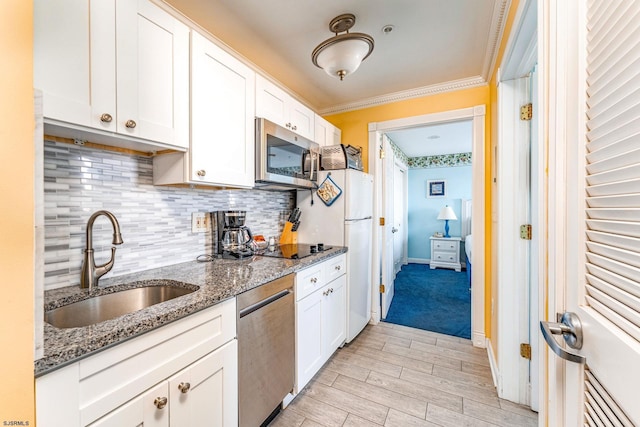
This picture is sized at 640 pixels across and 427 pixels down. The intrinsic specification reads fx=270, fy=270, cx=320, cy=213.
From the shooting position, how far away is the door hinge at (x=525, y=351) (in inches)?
66.5

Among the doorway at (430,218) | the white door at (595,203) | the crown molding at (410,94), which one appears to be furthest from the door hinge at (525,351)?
the crown molding at (410,94)

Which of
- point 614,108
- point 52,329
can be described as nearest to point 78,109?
point 52,329

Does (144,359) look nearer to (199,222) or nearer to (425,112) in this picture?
(199,222)

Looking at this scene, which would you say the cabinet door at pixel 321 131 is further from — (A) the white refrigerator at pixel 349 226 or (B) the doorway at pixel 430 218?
(B) the doorway at pixel 430 218

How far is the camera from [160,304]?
0.99 m

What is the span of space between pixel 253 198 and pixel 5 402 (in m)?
1.75

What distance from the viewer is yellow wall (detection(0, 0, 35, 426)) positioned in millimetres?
592

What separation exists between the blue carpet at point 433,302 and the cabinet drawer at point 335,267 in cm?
112

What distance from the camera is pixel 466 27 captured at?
1775 millimetres

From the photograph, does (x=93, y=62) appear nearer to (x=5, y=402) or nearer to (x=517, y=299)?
(x=5, y=402)

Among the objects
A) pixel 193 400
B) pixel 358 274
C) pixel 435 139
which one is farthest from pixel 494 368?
pixel 435 139

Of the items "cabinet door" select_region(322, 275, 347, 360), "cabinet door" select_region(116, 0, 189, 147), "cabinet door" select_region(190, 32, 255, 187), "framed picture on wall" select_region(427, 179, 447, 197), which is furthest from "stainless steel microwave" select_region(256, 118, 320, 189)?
"framed picture on wall" select_region(427, 179, 447, 197)

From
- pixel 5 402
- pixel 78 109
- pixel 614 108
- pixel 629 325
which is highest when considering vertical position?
pixel 78 109

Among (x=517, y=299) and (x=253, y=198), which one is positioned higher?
(x=253, y=198)
